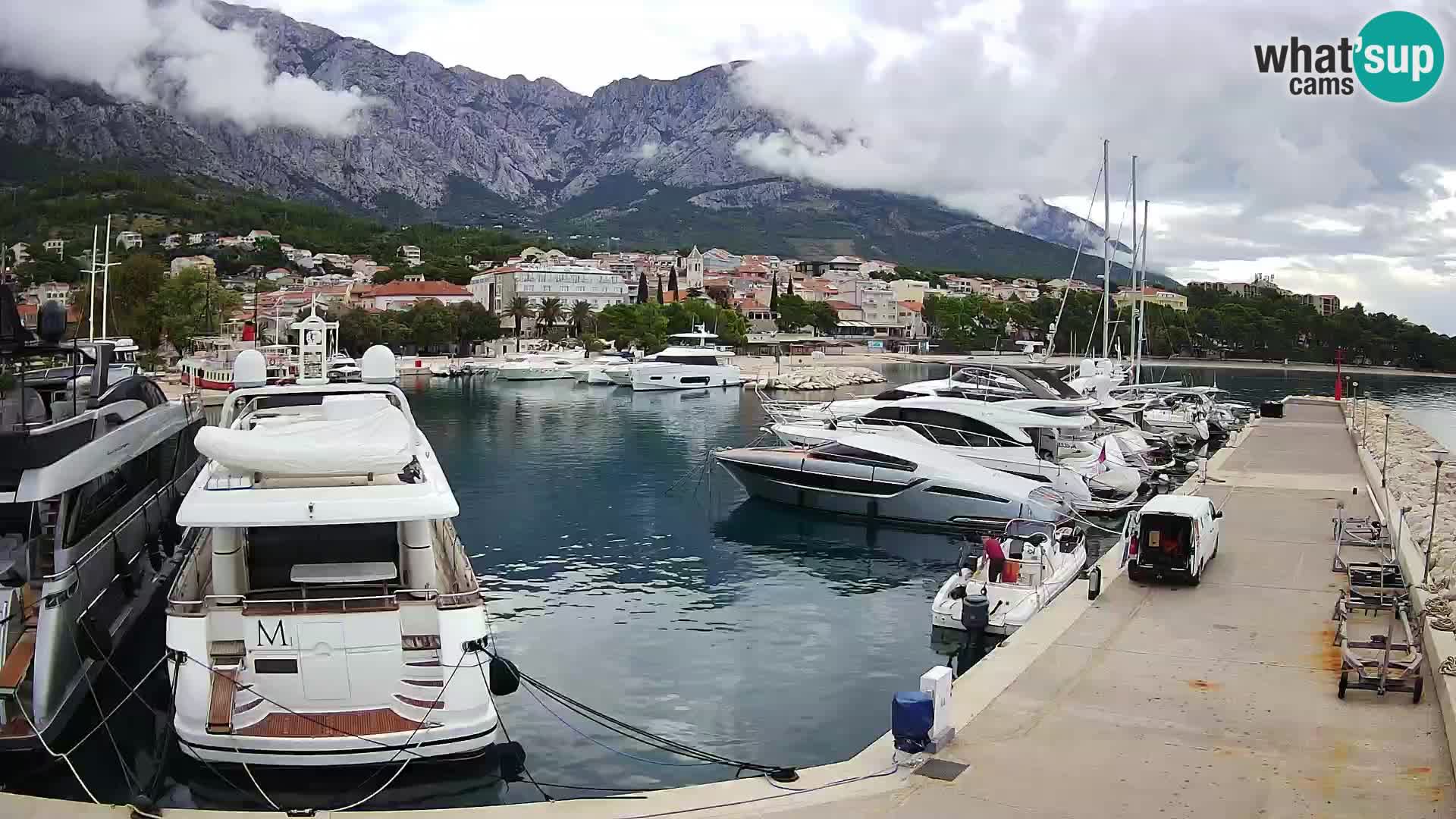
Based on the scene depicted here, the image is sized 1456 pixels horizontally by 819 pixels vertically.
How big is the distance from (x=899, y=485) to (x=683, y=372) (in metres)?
56.9

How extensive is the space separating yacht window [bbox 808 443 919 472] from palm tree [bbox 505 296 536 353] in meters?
95.2

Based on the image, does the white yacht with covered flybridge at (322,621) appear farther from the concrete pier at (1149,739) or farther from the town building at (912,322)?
the town building at (912,322)

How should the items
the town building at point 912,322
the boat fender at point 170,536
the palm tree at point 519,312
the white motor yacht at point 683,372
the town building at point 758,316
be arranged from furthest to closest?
the town building at point 912,322 < the town building at point 758,316 < the palm tree at point 519,312 < the white motor yacht at point 683,372 < the boat fender at point 170,536

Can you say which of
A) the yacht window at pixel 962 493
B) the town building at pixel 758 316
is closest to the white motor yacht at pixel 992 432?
the yacht window at pixel 962 493

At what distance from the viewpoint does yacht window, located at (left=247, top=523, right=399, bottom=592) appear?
13375 mm

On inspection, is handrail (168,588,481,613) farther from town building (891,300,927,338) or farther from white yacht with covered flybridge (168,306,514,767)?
town building (891,300,927,338)

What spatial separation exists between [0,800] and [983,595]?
13.4 metres

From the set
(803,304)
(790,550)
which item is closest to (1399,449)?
(790,550)

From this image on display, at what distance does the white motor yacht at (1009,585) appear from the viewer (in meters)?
18.2

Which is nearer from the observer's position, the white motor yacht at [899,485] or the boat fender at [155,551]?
the boat fender at [155,551]

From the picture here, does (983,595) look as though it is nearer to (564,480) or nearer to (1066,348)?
(564,480)

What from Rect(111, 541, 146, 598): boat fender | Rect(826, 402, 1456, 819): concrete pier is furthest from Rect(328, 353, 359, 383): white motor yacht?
Rect(826, 402, 1456, 819): concrete pier

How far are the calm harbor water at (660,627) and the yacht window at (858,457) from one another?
1.61m

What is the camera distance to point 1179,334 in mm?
144625
